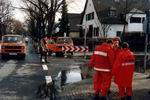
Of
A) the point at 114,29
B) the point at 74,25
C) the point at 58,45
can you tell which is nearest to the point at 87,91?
the point at 58,45

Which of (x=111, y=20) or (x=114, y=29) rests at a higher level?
(x=111, y=20)

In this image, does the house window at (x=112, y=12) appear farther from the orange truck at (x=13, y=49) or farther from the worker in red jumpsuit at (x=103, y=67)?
the worker in red jumpsuit at (x=103, y=67)

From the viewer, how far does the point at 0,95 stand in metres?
14.9

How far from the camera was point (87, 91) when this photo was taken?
14.8m

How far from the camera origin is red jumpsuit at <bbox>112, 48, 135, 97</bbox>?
474 inches

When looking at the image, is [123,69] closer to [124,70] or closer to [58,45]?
[124,70]

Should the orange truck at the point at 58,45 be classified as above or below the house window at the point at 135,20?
below

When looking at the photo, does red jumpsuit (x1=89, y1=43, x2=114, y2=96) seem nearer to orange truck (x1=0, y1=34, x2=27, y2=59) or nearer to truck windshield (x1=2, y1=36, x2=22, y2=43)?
orange truck (x1=0, y1=34, x2=27, y2=59)

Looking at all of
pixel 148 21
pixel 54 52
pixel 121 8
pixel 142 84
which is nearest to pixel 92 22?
pixel 121 8

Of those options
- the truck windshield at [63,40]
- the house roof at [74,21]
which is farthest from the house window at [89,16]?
the truck windshield at [63,40]

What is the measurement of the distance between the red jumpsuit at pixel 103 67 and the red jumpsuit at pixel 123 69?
1.26ft

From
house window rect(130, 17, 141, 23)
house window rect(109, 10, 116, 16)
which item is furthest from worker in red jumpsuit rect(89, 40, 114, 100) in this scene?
house window rect(109, 10, 116, 16)

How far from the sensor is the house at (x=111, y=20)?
73.1 m

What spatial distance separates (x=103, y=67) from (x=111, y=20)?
204 feet
